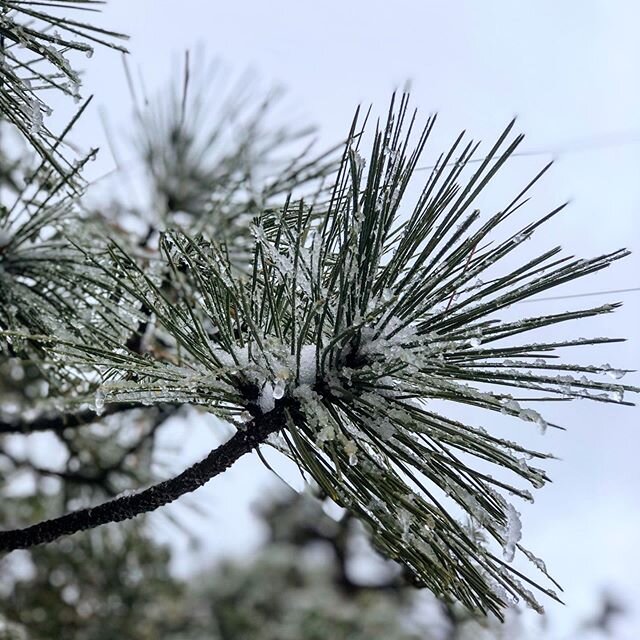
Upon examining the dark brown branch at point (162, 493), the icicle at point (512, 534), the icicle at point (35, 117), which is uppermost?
the icicle at point (35, 117)

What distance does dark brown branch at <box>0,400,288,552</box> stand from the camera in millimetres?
718

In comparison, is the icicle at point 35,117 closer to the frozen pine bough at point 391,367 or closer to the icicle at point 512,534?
the frozen pine bough at point 391,367

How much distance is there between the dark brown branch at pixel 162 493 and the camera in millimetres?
718

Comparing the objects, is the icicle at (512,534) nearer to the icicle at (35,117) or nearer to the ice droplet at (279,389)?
the ice droplet at (279,389)

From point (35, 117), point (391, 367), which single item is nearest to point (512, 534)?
point (391, 367)

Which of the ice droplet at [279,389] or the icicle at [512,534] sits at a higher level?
the ice droplet at [279,389]

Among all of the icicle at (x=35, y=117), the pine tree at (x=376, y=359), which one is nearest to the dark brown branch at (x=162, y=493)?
the pine tree at (x=376, y=359)

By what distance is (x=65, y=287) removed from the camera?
43.7 inches

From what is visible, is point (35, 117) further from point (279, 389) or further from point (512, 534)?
point (512, 534)

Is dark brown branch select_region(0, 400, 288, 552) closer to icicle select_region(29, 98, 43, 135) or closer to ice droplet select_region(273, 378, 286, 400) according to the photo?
ice droplet select_region(273, 378, 286, 400)

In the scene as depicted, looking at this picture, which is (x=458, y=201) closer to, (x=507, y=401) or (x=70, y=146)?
(x=507, y=401)

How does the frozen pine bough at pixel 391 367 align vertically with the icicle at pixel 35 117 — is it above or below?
below

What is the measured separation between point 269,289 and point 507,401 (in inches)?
9.6

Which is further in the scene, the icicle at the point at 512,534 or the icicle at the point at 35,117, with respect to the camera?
the icicle at the point at 35,117
